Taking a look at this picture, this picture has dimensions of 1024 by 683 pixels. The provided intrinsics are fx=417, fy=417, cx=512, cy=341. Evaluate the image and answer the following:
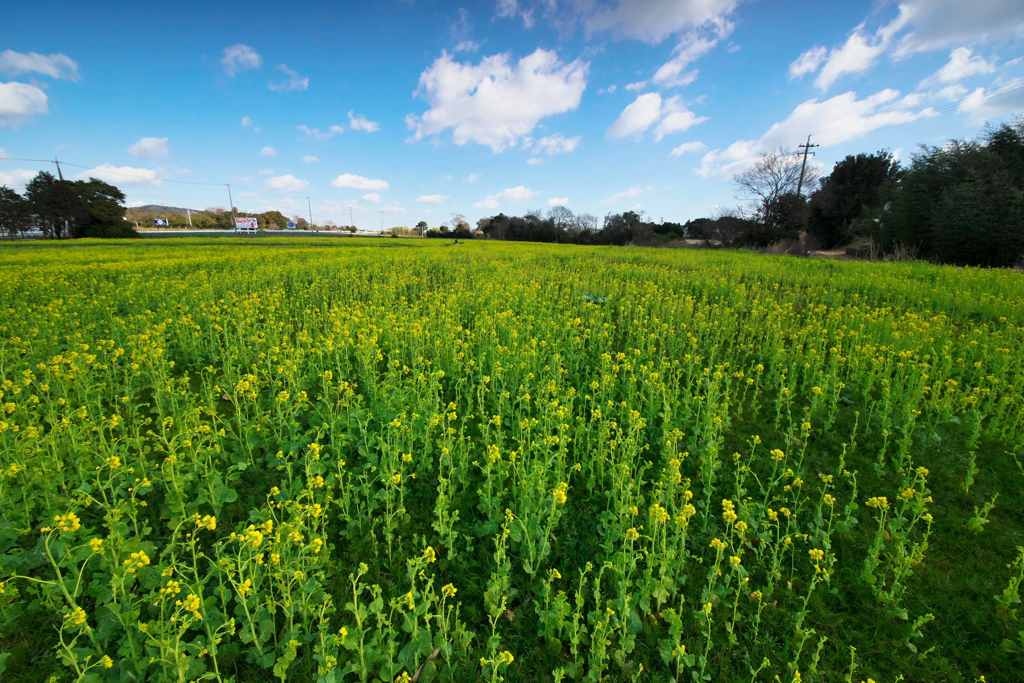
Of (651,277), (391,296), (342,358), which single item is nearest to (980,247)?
(651,277)

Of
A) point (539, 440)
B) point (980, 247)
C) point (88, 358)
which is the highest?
point (980, 247)

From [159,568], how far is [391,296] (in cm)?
981

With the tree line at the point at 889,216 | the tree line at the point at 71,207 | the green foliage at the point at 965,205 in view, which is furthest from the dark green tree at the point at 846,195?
the tree line at the point at 71,207

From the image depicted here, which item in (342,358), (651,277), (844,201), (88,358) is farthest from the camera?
(844,201)

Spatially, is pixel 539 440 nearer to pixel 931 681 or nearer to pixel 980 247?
pixel 931 681

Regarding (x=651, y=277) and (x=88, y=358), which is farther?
(x=651, y=277)

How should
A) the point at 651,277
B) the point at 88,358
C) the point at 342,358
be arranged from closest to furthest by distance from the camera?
the point at 88,358
the point at 342,358
the point at 651,277

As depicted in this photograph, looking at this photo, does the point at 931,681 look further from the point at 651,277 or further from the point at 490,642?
the point at 651,277

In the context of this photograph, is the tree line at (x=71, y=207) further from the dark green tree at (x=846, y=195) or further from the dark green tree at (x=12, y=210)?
the dark green tree at (x=846, y=195)

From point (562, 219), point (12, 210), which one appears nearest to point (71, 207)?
point (12, 210)

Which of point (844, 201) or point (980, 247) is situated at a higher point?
point (844, 201)

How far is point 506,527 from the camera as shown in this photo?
11.9 feet

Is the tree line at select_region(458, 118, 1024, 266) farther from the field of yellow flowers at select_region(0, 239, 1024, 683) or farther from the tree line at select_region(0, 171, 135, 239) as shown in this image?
the tree line at select_region(0, 171, 135, 239)

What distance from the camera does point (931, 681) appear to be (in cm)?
285
